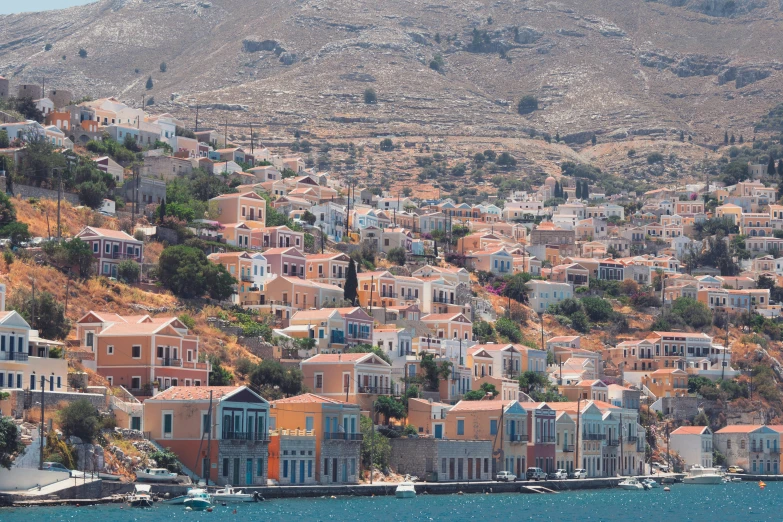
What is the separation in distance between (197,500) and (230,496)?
349 cm

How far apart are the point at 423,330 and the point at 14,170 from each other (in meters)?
29.3

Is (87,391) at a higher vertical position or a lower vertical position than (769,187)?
lower

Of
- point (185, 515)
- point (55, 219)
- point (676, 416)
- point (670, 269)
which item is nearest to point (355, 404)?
point (185, 515)

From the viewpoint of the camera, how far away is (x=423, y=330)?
371ft

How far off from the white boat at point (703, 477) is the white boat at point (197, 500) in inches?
1905

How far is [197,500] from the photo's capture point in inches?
2798

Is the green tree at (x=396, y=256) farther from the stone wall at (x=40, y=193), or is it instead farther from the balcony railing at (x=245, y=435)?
the balcony railing at (x=245, y=435)

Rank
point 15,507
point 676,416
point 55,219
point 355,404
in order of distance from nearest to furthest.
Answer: point 15,507 < point 355,404 < point 55,219 < point 676,416

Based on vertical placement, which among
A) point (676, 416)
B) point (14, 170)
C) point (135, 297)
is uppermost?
point (14, 170)

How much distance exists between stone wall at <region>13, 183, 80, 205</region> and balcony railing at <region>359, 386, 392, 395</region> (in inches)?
1209

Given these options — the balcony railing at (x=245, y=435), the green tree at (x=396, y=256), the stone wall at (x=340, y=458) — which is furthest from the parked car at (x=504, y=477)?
the green tree at (x=396, y=256)

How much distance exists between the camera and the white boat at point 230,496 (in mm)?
74188

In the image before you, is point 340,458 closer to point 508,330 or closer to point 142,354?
point 142,354

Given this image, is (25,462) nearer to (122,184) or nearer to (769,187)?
(122,184)
